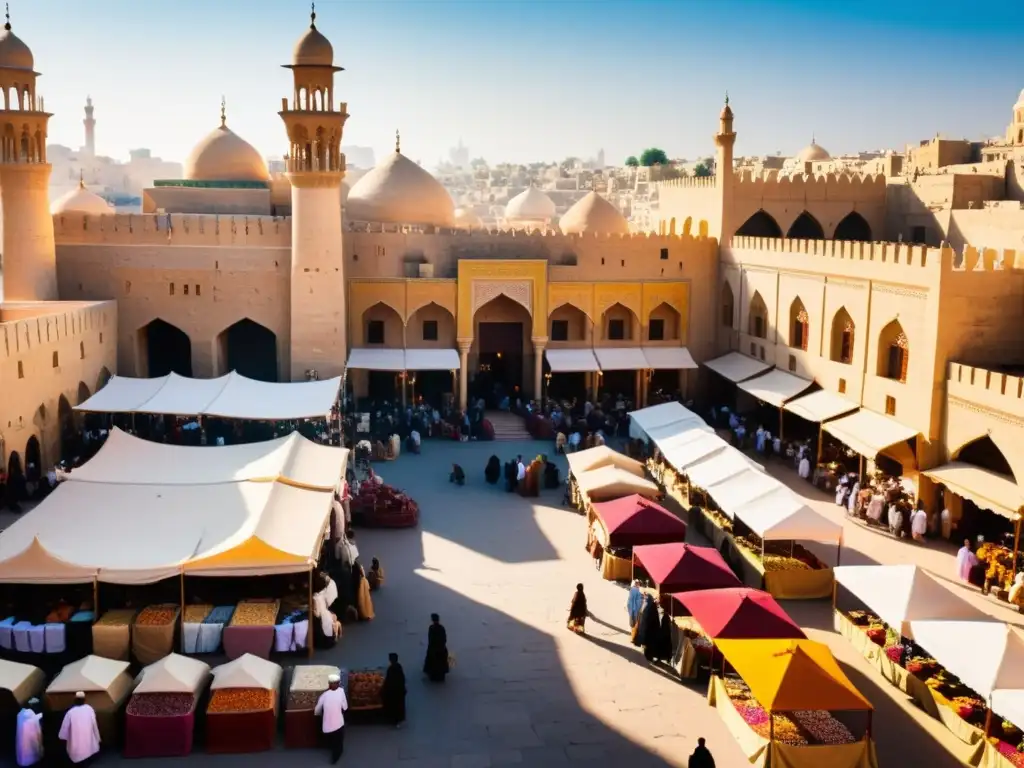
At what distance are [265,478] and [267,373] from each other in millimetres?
12578

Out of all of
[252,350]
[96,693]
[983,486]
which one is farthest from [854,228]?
[96,693]

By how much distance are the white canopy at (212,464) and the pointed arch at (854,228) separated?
1852cm

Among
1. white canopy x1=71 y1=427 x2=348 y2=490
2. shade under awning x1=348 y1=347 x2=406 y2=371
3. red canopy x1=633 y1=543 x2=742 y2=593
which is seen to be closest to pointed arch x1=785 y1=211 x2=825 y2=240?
shade under awning x1=348 y1=347 x2=406 y2=371

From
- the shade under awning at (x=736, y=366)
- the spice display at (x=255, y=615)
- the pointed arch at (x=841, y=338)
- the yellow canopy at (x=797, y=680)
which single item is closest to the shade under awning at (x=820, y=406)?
the pointed arch at (x=841, y=338)

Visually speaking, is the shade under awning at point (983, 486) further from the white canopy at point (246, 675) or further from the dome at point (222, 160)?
the dome at point (222, 160)

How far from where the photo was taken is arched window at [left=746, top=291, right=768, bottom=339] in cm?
2591

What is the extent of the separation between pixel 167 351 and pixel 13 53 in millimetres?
7631

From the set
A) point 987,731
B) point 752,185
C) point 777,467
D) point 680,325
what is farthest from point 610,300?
point 987,731

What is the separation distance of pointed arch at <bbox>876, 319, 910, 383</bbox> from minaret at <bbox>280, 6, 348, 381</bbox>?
12.1m

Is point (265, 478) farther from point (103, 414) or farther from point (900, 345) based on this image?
point (900, 345)

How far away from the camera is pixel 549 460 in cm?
2253

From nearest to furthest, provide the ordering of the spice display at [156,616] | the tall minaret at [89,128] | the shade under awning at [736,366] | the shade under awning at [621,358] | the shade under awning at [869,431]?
the spice display at [156,616] < the shade under awning at [869,431] < the shade under awning at [736,366] < the shade under awning at [621,358] < the tall minaret at [89,128]

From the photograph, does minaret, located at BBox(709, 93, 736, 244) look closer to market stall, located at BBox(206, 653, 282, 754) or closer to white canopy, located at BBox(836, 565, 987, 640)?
white canopy, located at BBox(836, 565, 987, 640)

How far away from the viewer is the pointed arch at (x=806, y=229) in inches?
1154
